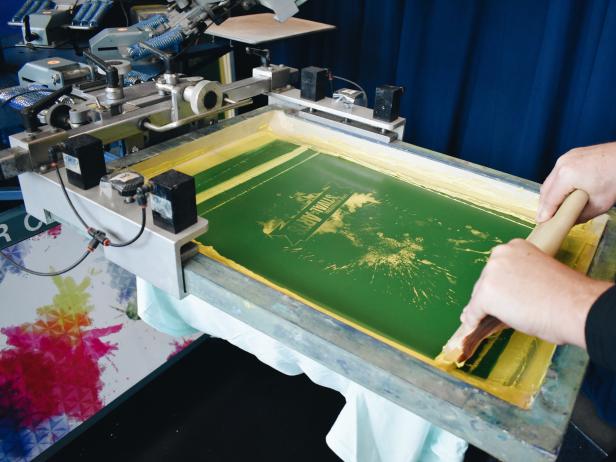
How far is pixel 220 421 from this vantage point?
171 cm

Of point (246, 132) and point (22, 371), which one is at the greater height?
point (246, 132)

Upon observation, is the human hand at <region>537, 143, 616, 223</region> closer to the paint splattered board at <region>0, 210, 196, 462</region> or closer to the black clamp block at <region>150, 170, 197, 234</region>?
the black clamp block at <region>150, 170, 197, 234</region>

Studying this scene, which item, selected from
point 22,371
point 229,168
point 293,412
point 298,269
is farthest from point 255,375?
point 298,269

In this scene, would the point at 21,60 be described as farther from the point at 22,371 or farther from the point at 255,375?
the point at 255,375

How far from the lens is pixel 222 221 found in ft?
3.37

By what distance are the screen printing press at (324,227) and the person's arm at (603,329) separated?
74 mm

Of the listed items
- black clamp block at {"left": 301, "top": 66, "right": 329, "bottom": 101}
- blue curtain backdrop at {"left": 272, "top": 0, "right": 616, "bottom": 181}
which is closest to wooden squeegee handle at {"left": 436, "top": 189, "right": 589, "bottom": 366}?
black clamp block at {"left": 301, "top": 66, "right": 329, "bottom": 101}

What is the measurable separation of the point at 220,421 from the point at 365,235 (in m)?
1.03

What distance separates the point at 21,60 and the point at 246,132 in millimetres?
741

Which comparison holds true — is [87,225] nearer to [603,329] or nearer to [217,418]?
[603,329]

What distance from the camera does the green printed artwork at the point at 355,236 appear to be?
32.6 inches

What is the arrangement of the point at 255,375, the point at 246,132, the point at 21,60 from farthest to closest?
1. the point at 255,375
2. the point at 21,60
3. the point at 246,132

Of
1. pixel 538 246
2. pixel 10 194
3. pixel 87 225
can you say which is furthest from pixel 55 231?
pixel 538 246

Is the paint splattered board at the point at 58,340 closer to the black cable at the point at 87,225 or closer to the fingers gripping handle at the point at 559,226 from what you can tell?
the black cable at the point at 87,225
